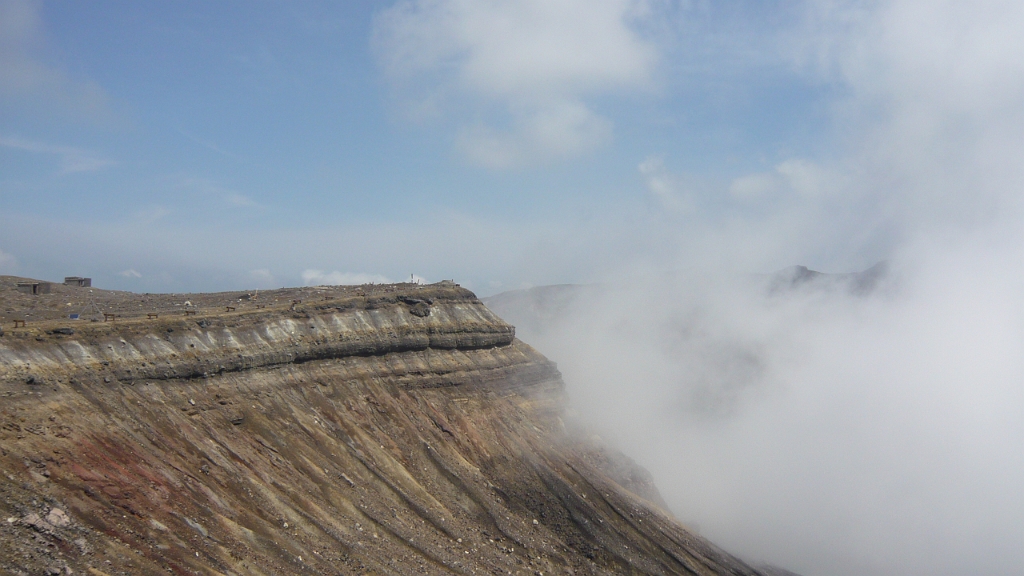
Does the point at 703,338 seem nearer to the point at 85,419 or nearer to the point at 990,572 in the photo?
the point at 990,572

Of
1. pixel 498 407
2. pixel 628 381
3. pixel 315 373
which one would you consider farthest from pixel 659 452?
pixel 315 373

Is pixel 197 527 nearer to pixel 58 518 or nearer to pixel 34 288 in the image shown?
pixel 58 518

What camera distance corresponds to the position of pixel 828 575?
94.7m

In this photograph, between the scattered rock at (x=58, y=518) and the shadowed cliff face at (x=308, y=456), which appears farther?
the shadowed cliff face at (x=308, y=456)

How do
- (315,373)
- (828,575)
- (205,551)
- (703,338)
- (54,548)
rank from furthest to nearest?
(703,338) → (828,575) → (315,373) → (205,551) → (54,548)

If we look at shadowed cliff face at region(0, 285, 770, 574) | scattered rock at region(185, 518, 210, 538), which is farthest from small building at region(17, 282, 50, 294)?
scattered rock at region(185, 518, 210, 538)

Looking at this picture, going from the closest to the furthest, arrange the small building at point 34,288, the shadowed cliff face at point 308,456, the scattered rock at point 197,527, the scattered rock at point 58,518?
the scattered rock at point 58,518
the shadowed cliff face at point 308,456
the scattered rock at point 197,527
the small building at point 34,288

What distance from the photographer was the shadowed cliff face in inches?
1565

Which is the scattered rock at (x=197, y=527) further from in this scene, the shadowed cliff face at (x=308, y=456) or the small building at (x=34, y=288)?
the small building at (x=34, y=288)

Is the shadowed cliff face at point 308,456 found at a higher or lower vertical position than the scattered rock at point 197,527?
higher

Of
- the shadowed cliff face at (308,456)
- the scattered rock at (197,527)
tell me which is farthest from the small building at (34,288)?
the scattered rock at (197,527)

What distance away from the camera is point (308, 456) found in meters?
56.9

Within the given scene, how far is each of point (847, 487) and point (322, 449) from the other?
108 metres

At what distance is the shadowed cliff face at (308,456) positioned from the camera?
39.8 meters
